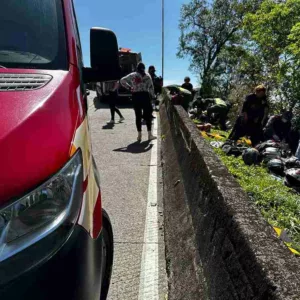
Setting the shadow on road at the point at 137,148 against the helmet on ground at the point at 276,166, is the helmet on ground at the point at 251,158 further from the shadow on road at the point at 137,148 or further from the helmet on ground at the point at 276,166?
the shadow on road at the point at 137,148

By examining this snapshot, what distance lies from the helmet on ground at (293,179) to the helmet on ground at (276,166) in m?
0.65

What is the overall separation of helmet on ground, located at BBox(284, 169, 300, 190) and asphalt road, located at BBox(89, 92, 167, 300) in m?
1.93

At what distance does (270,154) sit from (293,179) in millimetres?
1437

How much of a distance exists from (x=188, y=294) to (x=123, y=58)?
19873 millimetres

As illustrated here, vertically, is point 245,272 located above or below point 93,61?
below

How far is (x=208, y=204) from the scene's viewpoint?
2.72 metres

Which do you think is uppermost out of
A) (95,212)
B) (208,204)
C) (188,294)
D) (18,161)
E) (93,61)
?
(93,61)

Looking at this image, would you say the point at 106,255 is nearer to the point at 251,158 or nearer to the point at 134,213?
the point at 134,213

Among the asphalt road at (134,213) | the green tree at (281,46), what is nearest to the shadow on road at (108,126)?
the asphalt road at (134,213)

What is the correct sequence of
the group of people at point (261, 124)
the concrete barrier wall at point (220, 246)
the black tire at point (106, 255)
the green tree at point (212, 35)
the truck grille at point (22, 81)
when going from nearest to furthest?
the concrete barrier wall at point (220, 246), the truck grille at point (22, 81), the black tire at point (106, 255), the group of people at point (261, 124), the green tree at point (212, 35)

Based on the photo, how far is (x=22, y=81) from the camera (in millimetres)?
1929

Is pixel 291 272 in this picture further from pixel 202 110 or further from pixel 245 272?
pixel 202 110

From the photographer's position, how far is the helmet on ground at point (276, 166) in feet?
20.0

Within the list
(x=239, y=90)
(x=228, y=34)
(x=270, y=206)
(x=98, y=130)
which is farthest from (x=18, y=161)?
(x=228, y=34)
